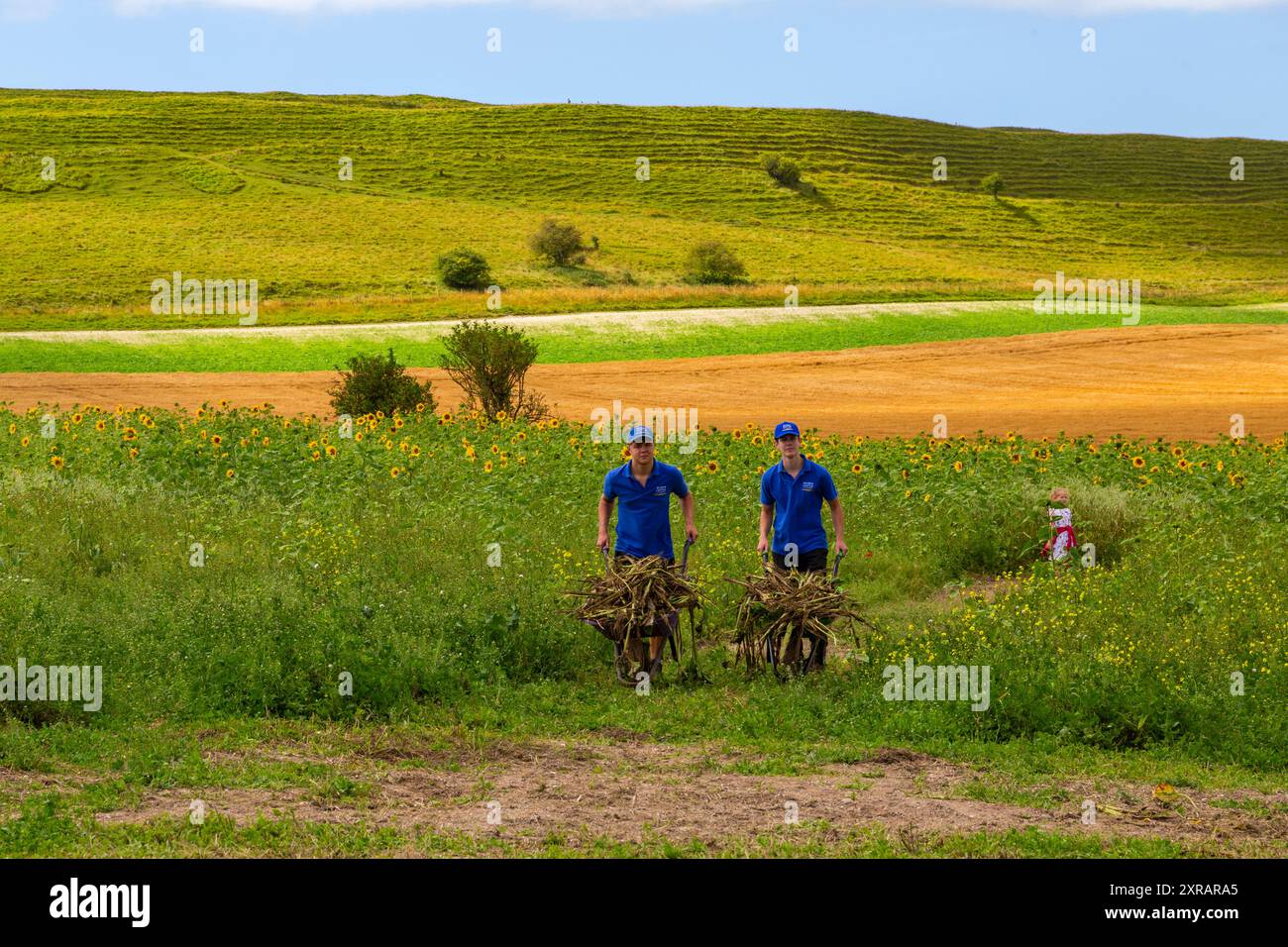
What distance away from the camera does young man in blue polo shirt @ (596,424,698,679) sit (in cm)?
1055

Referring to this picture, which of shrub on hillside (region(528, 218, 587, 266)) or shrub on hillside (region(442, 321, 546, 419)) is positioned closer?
shrub on hillside (region(442, 321, 546, 419))

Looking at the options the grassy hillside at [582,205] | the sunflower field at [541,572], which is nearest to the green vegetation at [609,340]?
Result: the grassy hillside at [582,205]

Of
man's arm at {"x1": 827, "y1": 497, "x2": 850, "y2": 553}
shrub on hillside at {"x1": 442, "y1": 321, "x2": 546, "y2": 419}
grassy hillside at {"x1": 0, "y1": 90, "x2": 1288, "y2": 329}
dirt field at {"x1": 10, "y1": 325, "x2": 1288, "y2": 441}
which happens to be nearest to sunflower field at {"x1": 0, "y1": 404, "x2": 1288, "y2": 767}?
man's arm at {"x1": 827, "y1": 497, "x2": 850, "y2": 553}

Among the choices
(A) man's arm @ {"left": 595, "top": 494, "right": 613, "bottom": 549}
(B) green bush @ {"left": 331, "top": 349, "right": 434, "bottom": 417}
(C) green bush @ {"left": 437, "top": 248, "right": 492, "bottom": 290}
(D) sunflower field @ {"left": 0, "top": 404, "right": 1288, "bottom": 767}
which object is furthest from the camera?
(C) green bush @ {"left": 437, "top": 248, "right": 492, "bottom": 290}

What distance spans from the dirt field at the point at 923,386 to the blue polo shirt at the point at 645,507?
18161 millimetres

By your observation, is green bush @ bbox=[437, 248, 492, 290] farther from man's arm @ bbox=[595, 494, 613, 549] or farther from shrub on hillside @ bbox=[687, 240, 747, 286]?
man's arm @ bbox=[595, 494, 613, 549]

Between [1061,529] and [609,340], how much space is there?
117ft

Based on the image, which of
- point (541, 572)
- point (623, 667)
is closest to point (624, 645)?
point (623, 667)

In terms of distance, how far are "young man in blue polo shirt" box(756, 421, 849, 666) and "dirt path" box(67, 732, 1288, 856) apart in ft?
6.78

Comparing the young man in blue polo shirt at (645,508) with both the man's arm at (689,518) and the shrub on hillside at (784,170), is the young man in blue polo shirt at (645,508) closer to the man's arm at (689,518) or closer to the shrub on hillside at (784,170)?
the man's arm at (689,518)

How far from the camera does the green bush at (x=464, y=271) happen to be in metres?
65.8

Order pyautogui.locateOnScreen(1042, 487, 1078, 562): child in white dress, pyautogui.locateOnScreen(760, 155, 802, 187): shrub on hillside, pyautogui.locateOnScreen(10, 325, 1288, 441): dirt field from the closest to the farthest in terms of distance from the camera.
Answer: pyautogui.locateOnScreen(1042, 487, 1078, 562): child in white dress, pyautogui.locateOnScreen(10, 325, 1288, 441): dirt field, pyautogui.locateOnScreen(760, 155, 802, 187): shrub on hillside

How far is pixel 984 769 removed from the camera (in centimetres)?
868

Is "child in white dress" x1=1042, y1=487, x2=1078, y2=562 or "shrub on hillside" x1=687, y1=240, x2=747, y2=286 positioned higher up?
"shrub on hillside" x1=687, y1=240, x2=747, y2=286
